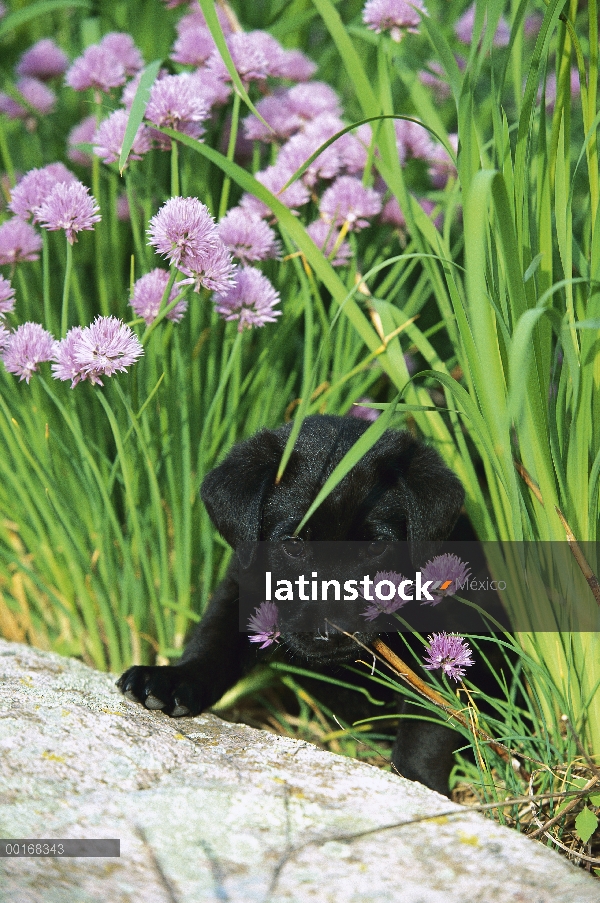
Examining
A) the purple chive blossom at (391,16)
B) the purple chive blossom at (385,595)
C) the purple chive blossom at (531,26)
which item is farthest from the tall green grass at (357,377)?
the purple chive blossom at (531,26)

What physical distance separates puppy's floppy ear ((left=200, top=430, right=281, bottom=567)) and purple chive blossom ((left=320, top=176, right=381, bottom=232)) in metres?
0.74

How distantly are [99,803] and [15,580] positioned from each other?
3.82 feet

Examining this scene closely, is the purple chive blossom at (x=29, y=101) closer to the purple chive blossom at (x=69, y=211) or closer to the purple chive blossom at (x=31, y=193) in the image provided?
the purple chive blossom at (x=31, y=193)

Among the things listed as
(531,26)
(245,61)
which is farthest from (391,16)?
(531,26)

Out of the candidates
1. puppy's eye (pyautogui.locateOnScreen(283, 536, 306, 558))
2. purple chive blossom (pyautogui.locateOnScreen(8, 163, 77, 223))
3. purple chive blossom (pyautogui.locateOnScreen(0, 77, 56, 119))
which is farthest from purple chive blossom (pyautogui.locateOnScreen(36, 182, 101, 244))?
purple chive blossom (pyautogui.locateOnScreen(0, 77, 56, 119))

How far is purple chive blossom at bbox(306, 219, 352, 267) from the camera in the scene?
238 centimetres

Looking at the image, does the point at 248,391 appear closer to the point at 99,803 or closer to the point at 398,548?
the point at 398,548

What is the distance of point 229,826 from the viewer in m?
1.41

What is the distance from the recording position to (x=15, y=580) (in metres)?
2.49

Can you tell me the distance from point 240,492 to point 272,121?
4.19 feet

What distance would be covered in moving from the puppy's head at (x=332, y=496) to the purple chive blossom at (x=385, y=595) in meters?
0.07

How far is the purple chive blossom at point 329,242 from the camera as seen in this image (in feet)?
7.79

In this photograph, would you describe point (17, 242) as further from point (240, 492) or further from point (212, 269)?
point (240, 492)

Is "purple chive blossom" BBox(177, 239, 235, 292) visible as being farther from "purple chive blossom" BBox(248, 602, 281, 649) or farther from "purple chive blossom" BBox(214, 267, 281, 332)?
"purple chive blossom" BBox(248, 602, 281, 649)
